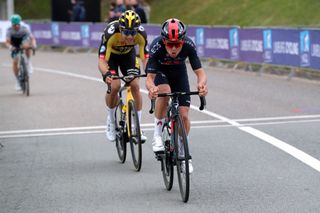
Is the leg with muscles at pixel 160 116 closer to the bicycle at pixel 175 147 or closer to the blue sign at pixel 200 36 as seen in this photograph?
the bicycle at pixel 175 147

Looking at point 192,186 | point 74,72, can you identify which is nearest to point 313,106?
point 192,186

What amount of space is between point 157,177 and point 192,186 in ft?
2.38

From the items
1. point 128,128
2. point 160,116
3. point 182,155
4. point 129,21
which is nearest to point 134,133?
point 128,128

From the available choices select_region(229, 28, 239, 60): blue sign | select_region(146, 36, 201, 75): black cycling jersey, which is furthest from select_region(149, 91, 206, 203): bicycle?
select_region(229, 28, 239, 60): blue sign

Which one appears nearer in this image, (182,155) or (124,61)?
(182,155)

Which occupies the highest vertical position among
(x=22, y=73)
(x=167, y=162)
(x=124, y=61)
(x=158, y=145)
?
(x=124, y=61)

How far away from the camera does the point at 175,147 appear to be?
27.8ft

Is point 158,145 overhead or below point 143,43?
below

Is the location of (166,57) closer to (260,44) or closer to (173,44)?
(173,44)

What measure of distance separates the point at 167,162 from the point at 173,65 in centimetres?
104

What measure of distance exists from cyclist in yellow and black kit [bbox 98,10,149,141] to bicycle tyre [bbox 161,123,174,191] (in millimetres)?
1304

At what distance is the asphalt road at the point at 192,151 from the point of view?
841cm

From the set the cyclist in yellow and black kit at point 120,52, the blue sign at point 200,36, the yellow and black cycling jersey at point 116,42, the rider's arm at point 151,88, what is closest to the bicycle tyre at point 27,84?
the blue sign at point 200,36

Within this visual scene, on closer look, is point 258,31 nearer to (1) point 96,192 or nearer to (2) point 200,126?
(2) point 200,126
